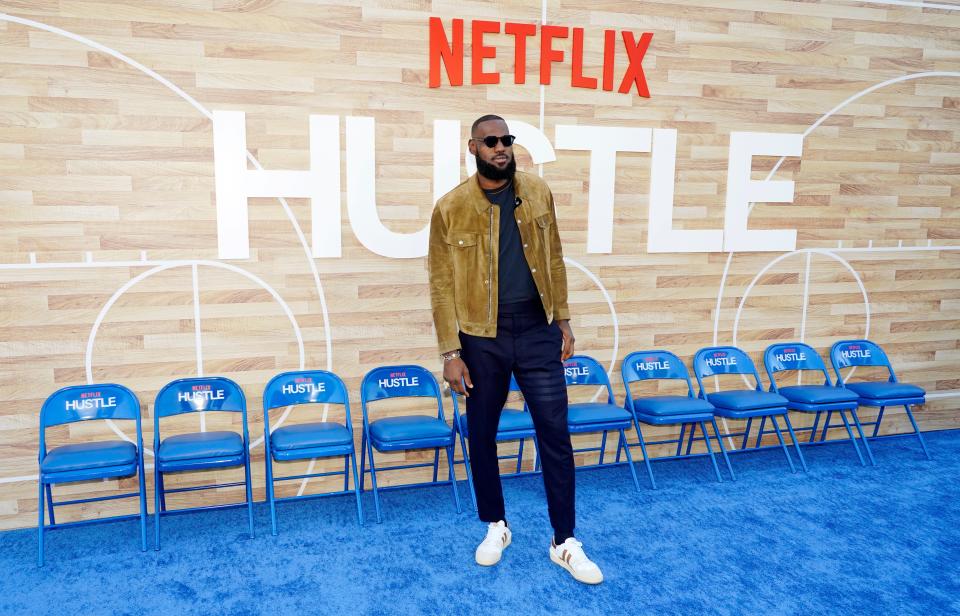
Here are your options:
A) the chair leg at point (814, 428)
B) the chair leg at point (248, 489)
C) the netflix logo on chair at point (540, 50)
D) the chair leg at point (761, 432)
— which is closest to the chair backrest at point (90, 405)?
the chair leg at point (248, 489)

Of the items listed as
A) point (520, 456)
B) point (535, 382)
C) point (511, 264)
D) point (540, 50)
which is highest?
point (540, 50)

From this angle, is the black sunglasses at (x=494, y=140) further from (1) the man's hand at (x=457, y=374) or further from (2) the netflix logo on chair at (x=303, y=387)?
(2) the netflix logo on chair at (x=303, y=387)

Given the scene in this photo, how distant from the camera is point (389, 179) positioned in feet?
13.5

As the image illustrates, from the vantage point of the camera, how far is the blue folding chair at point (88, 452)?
3328 mm

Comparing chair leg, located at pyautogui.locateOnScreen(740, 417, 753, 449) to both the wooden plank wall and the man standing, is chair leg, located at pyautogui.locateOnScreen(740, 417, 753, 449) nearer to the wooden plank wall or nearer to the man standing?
the wooden plank wall

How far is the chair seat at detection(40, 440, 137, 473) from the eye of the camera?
3309mm

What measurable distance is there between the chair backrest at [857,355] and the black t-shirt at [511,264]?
3059 mm

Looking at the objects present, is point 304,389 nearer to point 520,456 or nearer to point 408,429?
point 408,429

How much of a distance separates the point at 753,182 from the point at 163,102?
3.74m

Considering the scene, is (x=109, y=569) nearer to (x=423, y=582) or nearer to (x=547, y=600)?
(x=423, y=582)

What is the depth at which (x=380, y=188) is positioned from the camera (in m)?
4.11

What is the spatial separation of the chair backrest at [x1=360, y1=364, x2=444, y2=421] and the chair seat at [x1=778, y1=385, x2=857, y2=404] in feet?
7.85

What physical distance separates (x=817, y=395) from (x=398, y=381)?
2.79m

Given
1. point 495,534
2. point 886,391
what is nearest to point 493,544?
point 495,534
